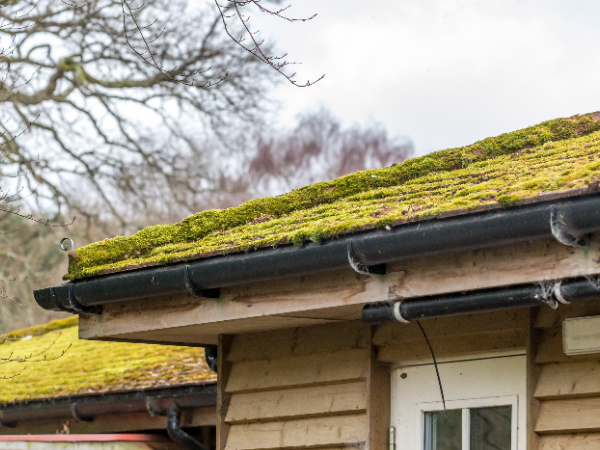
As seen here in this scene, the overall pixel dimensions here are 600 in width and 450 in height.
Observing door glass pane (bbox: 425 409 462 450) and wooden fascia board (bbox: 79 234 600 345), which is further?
door glass pane (bbox: 425 409 462 450)

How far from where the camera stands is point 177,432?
311 inches

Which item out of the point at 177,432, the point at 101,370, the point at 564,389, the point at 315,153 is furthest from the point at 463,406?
the point at 315,153

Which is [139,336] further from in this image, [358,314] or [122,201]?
[122,201]

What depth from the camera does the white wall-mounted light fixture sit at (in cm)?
426

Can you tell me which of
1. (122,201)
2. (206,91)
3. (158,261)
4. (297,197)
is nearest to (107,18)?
(206,91)

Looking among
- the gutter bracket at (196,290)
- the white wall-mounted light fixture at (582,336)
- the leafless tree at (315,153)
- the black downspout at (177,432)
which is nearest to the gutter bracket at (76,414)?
the black downspout at (177,432)

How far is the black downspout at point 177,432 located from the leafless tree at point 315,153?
17281mm

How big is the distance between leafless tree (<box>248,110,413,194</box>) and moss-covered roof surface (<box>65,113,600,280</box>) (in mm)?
18965

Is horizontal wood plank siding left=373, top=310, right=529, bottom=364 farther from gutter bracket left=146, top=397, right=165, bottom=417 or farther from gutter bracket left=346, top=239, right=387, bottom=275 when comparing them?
gutter bracket left=146, top=397, right=165, bottom=417

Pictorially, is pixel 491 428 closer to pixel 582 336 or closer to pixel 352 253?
pixel 582 336

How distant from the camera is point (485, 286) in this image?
418 centimetres

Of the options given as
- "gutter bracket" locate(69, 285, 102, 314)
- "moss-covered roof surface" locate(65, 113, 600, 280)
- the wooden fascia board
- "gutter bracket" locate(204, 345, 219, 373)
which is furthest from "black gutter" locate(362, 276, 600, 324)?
"gutter bracket" locate(204, 345, 219, 373)

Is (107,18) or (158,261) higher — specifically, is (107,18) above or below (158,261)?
above

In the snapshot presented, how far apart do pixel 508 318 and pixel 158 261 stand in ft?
6.05
